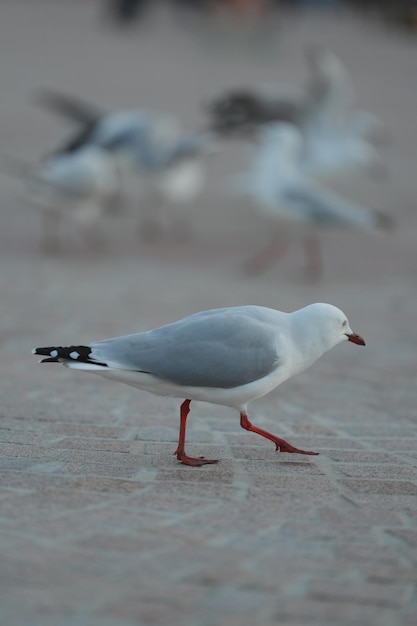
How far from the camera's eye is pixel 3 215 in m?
12.8

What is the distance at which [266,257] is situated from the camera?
A: 10.5 m

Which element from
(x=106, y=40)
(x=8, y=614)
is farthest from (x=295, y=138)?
Result: (x=106, y=40)

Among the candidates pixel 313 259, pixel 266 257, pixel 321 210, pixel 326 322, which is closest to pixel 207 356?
pixel 326 322

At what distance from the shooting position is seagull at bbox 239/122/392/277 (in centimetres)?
998

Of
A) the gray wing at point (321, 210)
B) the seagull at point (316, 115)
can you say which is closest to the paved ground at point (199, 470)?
the gray wing at point (321, 210)

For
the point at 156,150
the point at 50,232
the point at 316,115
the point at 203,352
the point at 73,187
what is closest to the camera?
the point at 203,352

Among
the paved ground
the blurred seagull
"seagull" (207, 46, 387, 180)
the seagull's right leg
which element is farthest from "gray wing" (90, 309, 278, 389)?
"seagull" (207, 46, 387, 180)

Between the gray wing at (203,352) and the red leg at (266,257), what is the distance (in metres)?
6.45

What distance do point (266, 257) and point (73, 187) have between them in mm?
2082

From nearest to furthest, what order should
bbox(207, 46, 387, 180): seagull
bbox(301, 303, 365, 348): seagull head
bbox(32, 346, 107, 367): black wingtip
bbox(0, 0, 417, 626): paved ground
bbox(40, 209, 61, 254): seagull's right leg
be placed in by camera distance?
1. bbox(0, 0, 417, 626): paved ground
2. bbox(32, 346, 107, 367): black wingtip
3. bbox(301, 303, 365, 348): seagull head
4. bbox(40, 209, 61, 254): seagull's right leg
5. bbox(207, 46, 387, 180): seagull

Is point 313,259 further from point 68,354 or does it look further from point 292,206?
point 68,354

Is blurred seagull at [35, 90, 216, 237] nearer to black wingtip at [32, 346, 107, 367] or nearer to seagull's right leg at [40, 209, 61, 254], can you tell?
seagull's right leg at [40, 209, 61, 254]

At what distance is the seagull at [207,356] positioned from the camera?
3656 millimetres

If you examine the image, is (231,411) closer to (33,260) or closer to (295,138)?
(33,260)
